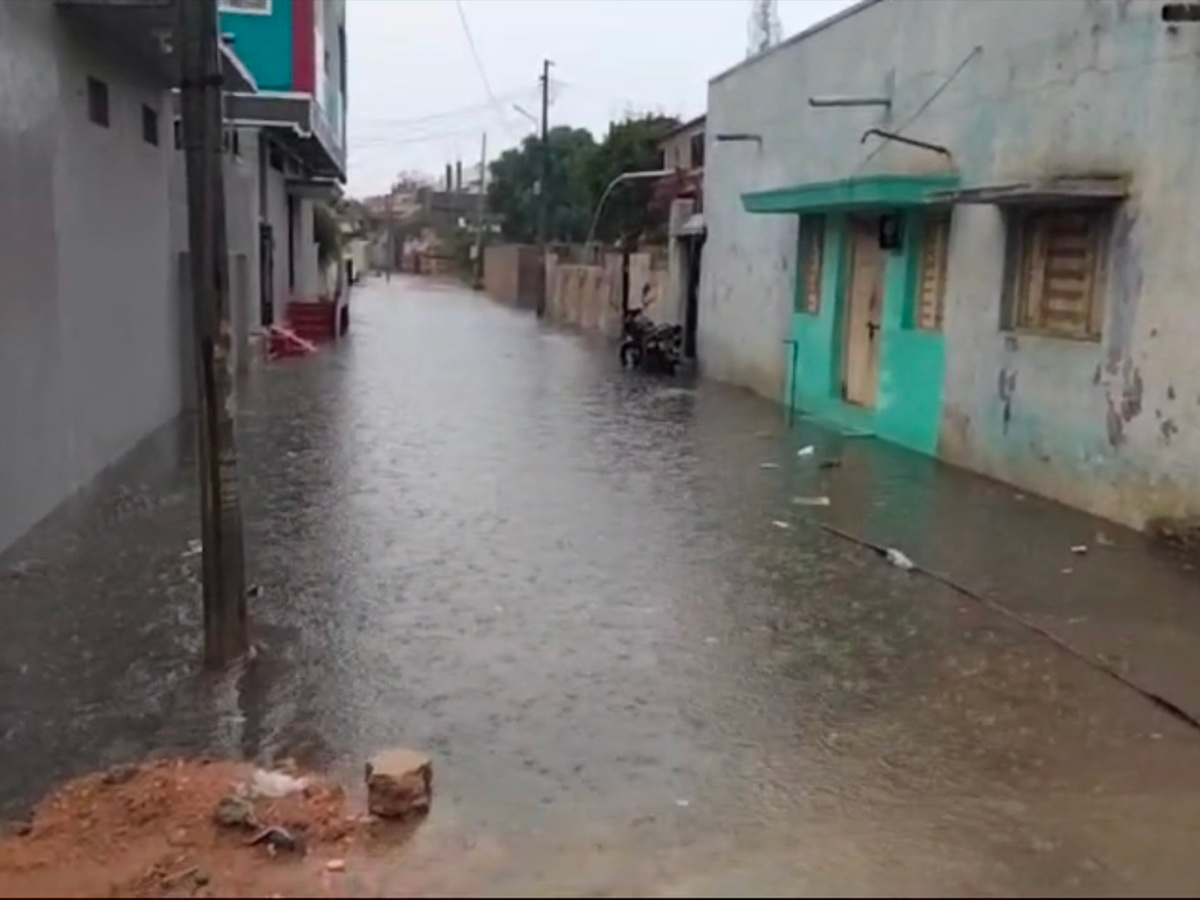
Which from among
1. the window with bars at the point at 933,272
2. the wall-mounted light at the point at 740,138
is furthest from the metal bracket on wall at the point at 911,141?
the wall-mounted light at the point at 740,138

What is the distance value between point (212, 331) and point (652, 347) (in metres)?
14.9

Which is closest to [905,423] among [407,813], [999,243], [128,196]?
[999,243]

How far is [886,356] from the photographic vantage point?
1295 cm

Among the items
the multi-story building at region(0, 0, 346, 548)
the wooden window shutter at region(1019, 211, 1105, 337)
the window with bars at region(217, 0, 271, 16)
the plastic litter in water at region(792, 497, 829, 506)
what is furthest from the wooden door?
the window with bars at region(217, 0, 271, 16)

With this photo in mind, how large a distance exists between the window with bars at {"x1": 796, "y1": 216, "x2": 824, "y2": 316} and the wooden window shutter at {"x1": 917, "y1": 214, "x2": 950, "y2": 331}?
2596 millimetres

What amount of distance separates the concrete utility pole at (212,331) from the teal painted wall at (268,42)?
13.7 m

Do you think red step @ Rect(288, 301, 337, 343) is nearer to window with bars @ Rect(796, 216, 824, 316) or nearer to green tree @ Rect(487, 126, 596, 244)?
window with bars @ Rect(796, 216, 824, 316)

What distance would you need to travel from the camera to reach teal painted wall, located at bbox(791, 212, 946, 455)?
12062 millimetres

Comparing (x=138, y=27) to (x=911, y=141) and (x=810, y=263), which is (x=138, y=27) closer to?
(x=911, y=141)

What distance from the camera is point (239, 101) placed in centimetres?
1684

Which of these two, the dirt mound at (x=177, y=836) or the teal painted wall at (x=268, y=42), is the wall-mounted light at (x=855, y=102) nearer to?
the teal painted wall at (x=268, y=42)

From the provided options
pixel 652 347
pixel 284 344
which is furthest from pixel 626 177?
pixel 284 344

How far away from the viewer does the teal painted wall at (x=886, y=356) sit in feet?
39.6

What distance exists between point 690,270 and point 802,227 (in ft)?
20.4
